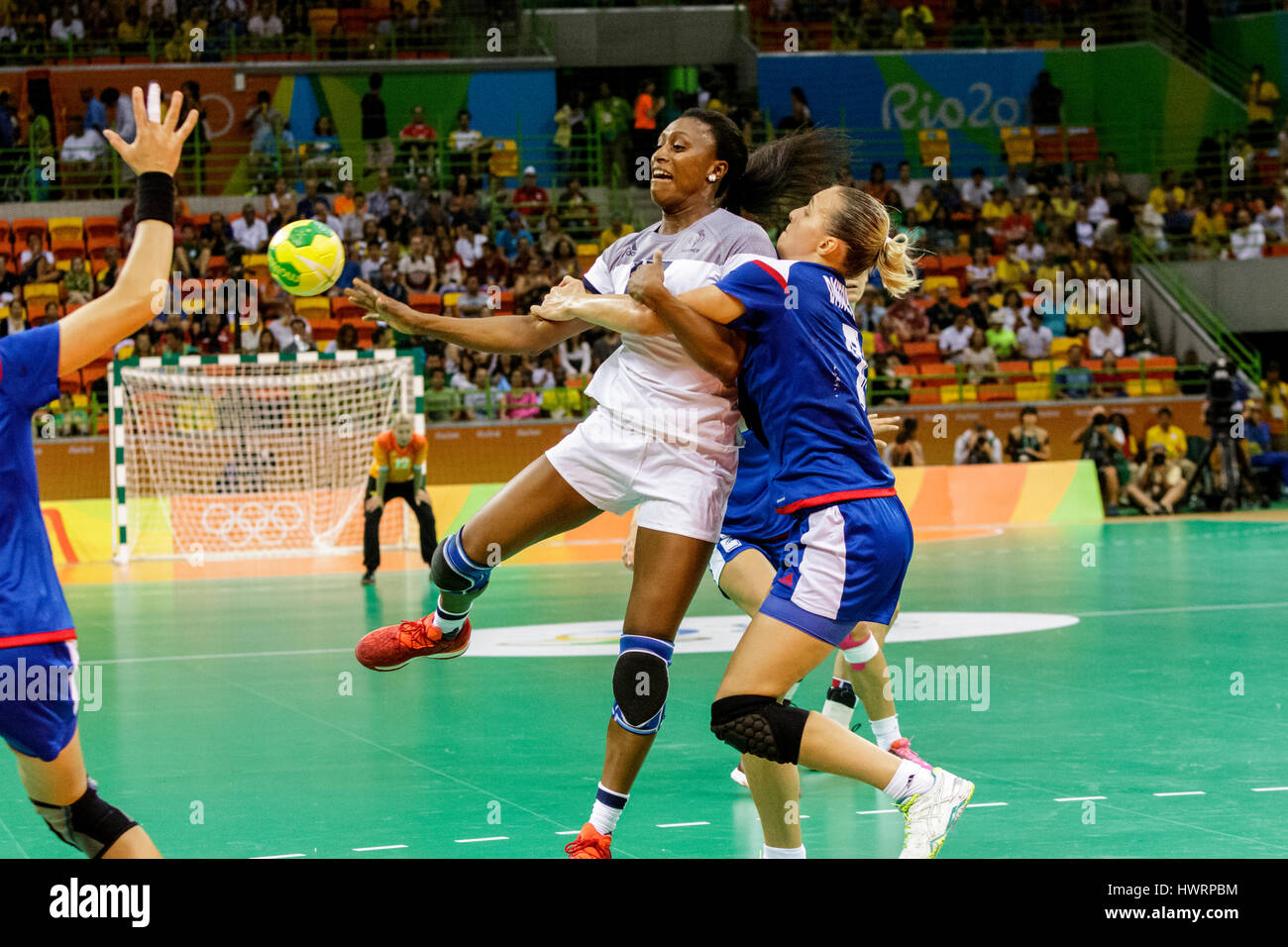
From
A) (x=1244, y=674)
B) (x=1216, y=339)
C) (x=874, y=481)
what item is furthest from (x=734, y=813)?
(x=1216, y=339)

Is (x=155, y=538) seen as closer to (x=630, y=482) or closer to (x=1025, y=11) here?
(x=630, y=482)

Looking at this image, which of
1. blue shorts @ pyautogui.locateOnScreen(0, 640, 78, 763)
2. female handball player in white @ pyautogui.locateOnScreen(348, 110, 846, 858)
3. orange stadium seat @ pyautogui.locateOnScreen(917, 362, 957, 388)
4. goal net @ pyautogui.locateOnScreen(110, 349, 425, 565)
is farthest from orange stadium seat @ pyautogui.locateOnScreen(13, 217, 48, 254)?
blue shorts @ pyautogui.locateOnScreen(0, 640, 78, 763)

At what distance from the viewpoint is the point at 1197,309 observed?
27859mm

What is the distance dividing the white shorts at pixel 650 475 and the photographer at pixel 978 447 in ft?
58.6

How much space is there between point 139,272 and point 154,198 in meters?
0.30

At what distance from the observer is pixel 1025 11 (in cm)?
3272

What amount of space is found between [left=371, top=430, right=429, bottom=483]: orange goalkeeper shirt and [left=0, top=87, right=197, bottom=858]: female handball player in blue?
1188 centimetres

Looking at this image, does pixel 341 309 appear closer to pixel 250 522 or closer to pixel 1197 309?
pixel 250 522

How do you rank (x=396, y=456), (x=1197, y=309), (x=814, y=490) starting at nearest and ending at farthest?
(x=814, y=490), (x=396, y=456), (x=1197, y=309)

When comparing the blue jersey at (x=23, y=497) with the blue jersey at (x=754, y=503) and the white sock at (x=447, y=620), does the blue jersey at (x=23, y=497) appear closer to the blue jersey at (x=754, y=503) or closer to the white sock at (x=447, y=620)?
→ the white sock at (x=447, y=620)

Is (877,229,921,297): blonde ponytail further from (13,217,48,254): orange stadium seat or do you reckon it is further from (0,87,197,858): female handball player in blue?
(13,217,48,254): orange stadium seat

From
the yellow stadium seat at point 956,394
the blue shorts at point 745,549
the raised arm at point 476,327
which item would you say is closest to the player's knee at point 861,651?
the blue shorts at point 745,549

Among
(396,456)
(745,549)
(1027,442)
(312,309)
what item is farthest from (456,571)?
(312,309)

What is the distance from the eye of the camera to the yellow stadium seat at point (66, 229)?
82.4 feet
